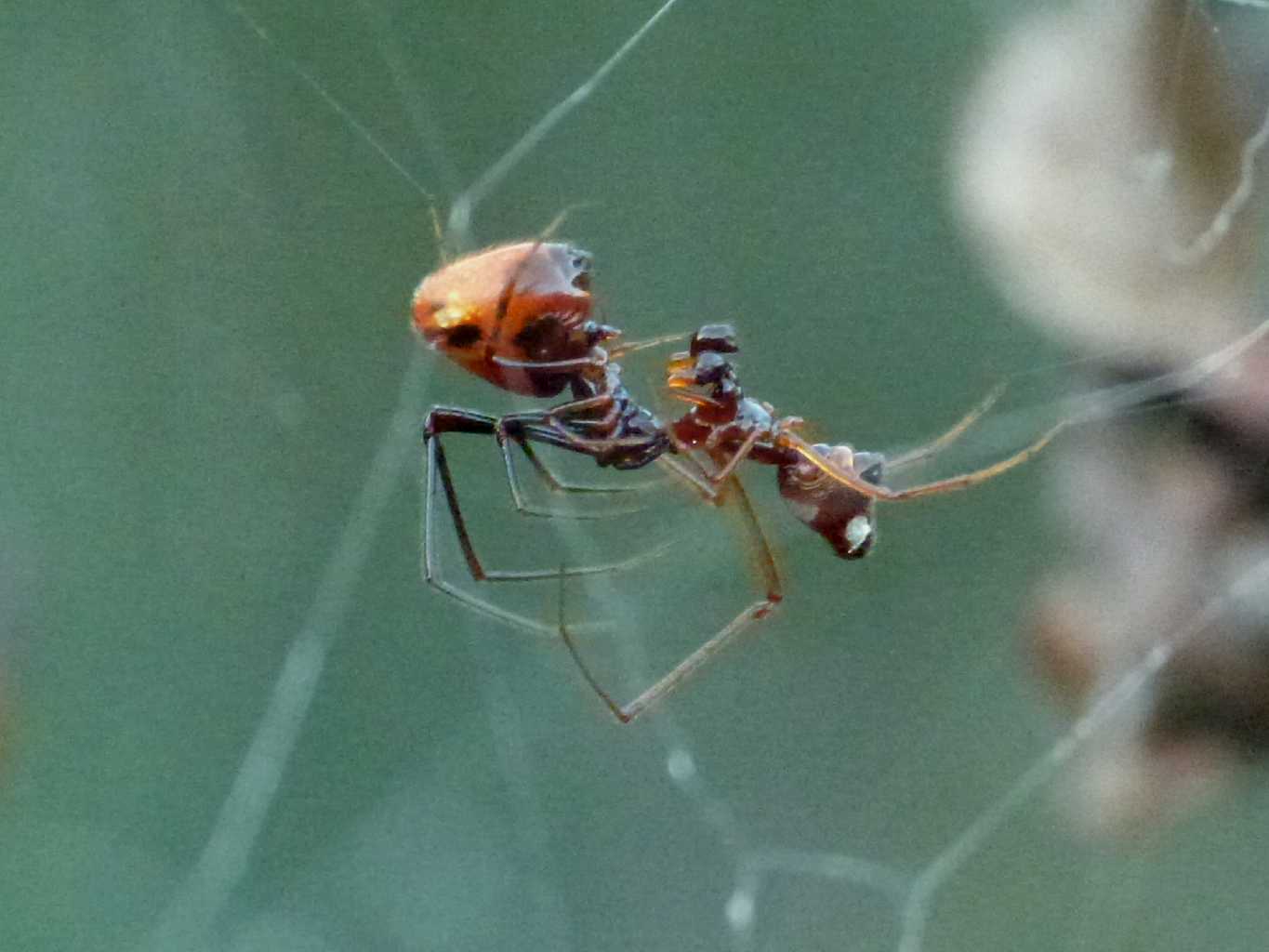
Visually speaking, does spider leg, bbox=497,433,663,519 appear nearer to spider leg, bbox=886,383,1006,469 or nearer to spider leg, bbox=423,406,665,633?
spider leg, bbox=423,406,665,633

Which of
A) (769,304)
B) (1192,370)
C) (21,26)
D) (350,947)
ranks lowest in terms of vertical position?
(350,947)

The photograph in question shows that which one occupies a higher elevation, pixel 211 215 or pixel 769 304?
pixel 211 215

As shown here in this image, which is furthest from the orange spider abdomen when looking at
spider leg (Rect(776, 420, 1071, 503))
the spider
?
spider leg (Rect(776, 420, 1071, 503))

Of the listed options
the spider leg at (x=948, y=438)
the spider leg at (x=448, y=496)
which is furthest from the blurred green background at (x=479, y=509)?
the spider leg at (x=448, y=496)

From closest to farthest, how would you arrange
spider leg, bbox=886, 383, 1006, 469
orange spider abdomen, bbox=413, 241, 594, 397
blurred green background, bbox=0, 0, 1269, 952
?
orange spider abdomen, bbox=413, 241, 594, 397 → spider leg, bbox=886, 383, 1006, 469 → blurred green background, bbox=0, 0, 1269, 952

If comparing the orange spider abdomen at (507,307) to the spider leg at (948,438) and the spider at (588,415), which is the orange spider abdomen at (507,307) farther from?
the spider leg at (948,438)

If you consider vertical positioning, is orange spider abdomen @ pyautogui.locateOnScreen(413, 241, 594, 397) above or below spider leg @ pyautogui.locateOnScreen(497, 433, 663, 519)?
above

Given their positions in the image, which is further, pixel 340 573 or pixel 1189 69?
pixel 340 573

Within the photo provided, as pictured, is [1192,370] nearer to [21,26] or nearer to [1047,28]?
[1047,28]

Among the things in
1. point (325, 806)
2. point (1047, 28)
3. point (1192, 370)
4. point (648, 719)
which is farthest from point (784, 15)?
point (325, 806)
